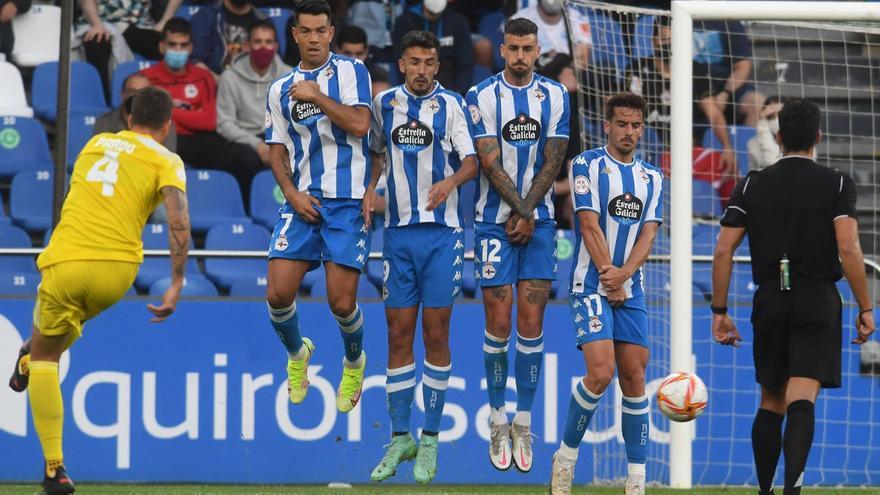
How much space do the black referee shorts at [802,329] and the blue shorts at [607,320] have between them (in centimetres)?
106

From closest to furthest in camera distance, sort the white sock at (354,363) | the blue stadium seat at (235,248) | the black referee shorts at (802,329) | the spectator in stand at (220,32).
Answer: the black referee shorts at (802,329)
the white sock at (354,363)
the blue stadium seat at (235,248)
the spectator in stand at (220,32)

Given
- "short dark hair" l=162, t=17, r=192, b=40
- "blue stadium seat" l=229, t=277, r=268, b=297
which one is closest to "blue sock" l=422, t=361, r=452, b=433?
"blue stadium seat" l=229, t=277, r=268, b=297

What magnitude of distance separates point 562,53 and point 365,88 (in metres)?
4.84

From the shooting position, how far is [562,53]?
43.7 feet

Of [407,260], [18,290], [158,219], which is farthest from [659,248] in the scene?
[18,290]

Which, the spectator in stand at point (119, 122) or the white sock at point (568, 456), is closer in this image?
the white sock at point (568, 456)

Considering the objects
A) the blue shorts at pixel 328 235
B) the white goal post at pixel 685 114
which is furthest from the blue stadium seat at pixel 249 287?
the white goal post at pixel 685 114

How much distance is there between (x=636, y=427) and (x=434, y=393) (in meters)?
1.29

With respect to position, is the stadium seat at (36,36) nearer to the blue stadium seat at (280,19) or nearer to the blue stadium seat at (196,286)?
the blue stadium seat at (280,19)

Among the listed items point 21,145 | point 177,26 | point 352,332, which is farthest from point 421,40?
point 21,145

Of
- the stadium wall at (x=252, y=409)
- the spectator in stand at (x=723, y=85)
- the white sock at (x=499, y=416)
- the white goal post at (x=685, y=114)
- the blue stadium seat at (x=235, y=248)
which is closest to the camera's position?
the white sock at (x=499, y=416)

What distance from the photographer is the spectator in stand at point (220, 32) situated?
526 inches

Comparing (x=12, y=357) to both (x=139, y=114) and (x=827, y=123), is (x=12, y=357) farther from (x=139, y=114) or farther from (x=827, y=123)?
(x=827, y=123)

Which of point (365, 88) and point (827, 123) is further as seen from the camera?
point (827, 123)
